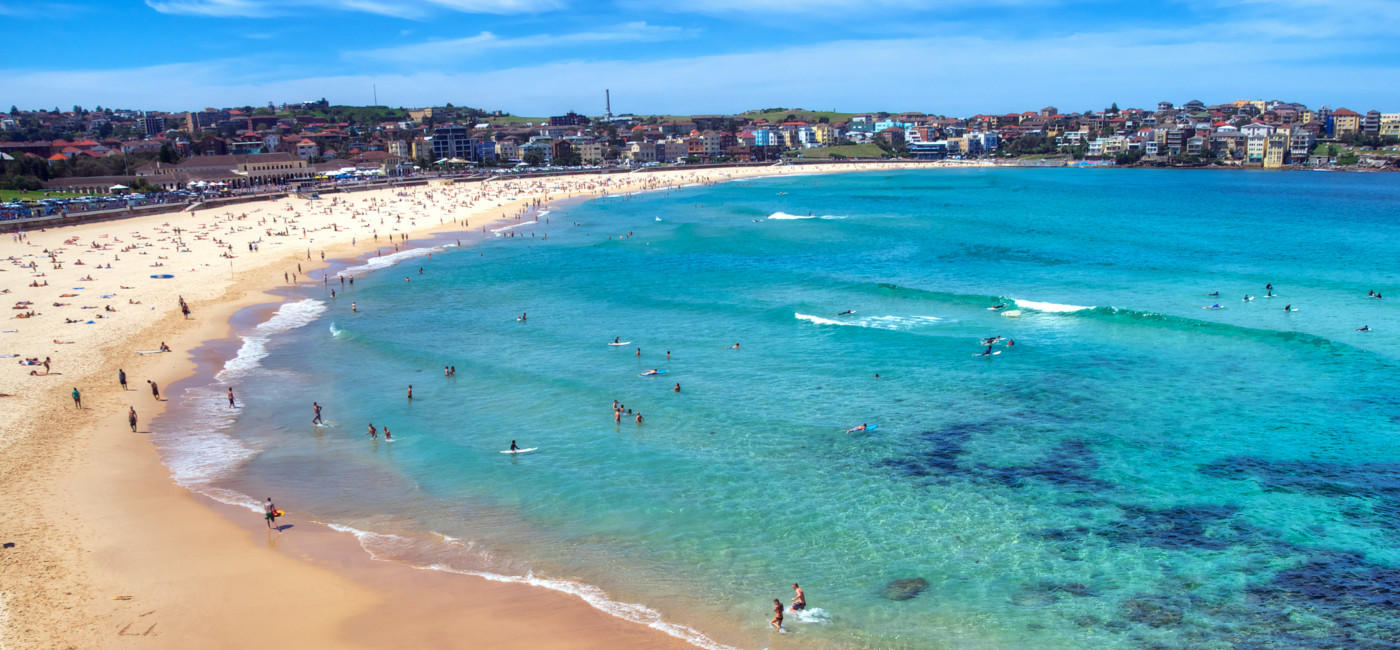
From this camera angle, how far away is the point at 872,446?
21781mm

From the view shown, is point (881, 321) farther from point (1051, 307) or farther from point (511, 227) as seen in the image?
point (511, 227)

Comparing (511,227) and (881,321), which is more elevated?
(511,227)

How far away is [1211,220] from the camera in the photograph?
73.7m

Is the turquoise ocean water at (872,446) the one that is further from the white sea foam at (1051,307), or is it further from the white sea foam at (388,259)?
the white sea foam at (388,259)

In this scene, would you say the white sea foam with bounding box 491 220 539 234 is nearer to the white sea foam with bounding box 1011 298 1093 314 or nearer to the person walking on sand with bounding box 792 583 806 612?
the white sea foam with bounding box 1011 298 1093 314

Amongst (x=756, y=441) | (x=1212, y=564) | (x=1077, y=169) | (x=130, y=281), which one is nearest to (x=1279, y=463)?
(x=1212, y=564)

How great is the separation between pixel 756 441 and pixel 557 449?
5232 millimetres

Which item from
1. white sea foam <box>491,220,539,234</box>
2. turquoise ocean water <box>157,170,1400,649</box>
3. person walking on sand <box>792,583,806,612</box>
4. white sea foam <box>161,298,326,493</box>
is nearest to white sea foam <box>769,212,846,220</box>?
white sea foam <box>491,220,539,234</box>

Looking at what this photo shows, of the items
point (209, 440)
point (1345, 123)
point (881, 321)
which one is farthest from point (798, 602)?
point (1345, 123)

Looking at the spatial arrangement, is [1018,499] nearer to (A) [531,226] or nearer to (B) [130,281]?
(B) [130,281]

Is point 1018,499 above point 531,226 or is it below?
below

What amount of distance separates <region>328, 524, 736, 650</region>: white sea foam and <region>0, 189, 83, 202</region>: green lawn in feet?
266

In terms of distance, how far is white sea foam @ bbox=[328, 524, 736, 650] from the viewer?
13711 mm

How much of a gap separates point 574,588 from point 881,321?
2333 cm
